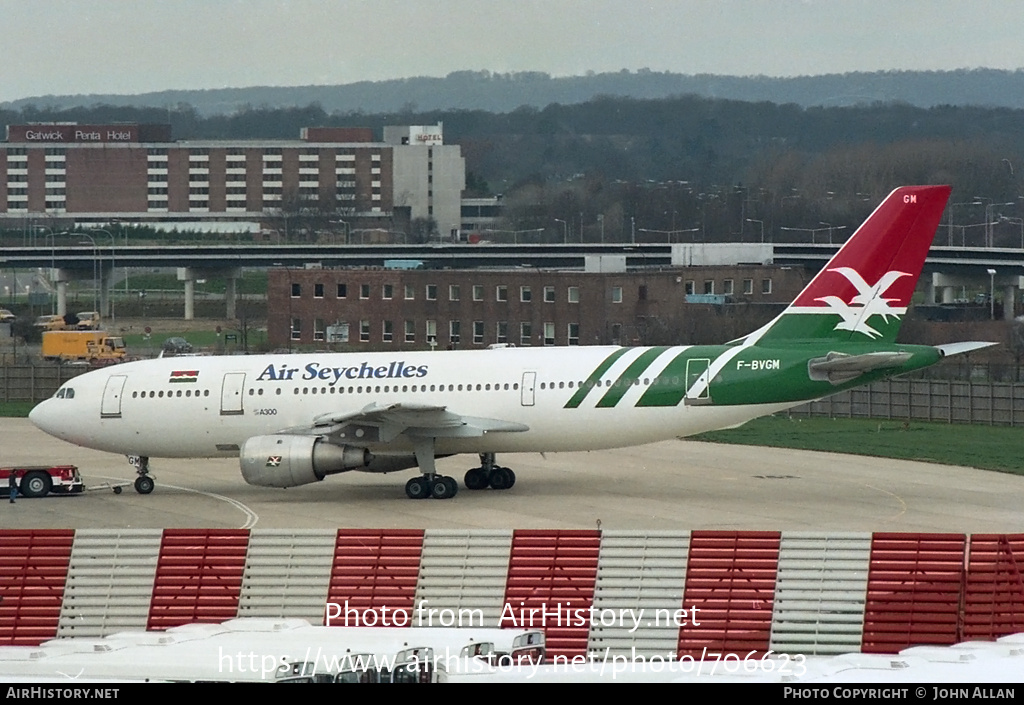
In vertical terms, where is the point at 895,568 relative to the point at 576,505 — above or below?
above

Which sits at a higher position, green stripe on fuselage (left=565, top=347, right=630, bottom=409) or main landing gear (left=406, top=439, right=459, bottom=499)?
green stripe on fuselage (left=565, top=347, right=630, bottom=409)

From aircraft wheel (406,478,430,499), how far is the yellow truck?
49.7 m

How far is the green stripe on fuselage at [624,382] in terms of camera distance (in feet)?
126

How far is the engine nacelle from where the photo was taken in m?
38.2

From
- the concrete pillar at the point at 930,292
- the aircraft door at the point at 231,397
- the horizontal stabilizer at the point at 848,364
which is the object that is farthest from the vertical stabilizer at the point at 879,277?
the concrete pillar at the point at 930,292

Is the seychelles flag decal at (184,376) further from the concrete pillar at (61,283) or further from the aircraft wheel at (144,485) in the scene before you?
the concrete pillar at (61,283)

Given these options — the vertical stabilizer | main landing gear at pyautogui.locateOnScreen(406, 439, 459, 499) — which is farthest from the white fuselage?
the vertical stabilizer

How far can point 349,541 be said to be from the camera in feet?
83.3

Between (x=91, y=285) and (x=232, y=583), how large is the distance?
118 meters

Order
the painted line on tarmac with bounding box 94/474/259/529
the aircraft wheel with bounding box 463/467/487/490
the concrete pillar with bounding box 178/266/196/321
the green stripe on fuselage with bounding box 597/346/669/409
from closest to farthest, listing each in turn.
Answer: the painted line on tarmac with bounding box 94/474/259/529 < the green stripe on fuselage with bounding box 597/346/669/409 < the aircraft wheel with bounding box 463/467/487/490 < the concrete pillar with bounding box 178/266/196/321

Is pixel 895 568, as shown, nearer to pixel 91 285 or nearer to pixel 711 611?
pixel 711 611

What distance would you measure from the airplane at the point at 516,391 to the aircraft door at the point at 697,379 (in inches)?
1.4

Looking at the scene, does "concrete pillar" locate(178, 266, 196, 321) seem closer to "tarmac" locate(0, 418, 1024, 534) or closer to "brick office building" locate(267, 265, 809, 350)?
"brick office building" locate(267, 265, 809, 350)

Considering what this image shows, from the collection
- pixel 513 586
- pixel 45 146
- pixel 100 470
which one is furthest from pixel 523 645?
pixel 45 146
